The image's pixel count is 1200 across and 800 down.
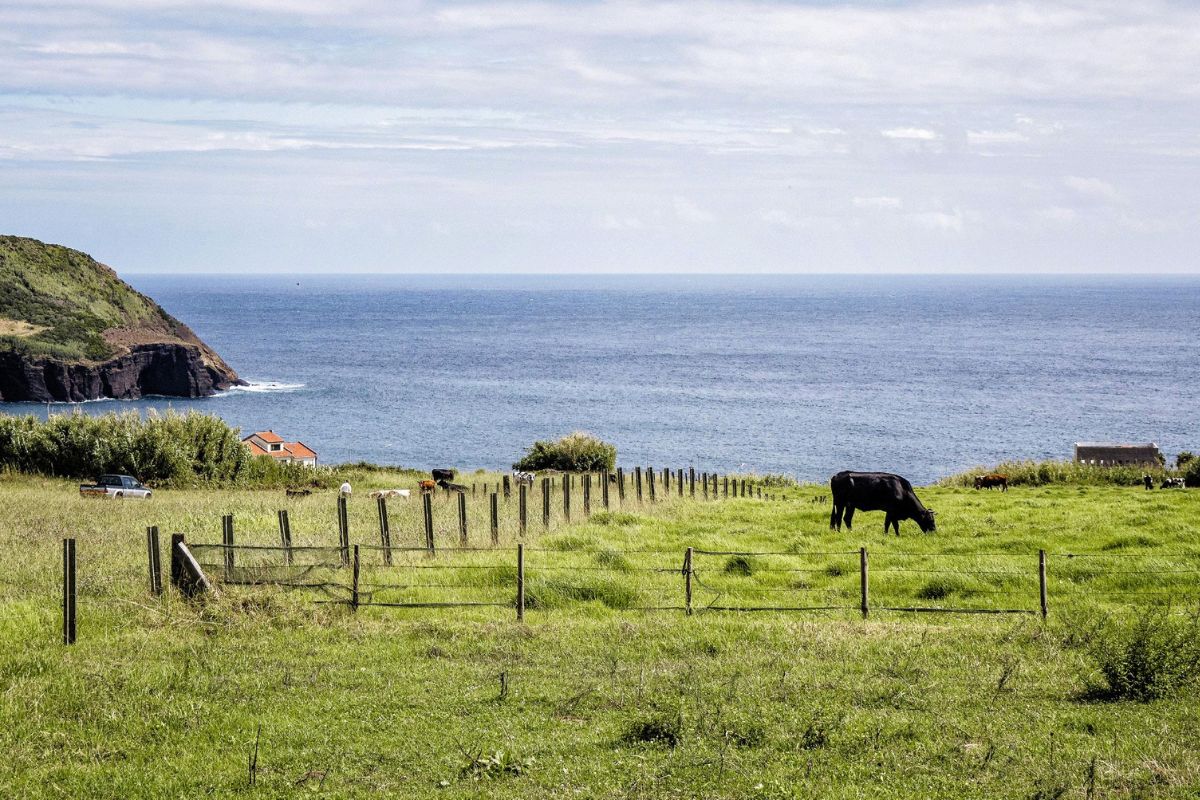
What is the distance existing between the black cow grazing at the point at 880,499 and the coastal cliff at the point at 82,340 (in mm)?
111352

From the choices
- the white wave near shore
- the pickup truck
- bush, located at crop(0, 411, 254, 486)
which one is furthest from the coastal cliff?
the pickup truck

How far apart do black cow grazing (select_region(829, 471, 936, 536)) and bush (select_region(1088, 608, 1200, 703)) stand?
14392 millimetres

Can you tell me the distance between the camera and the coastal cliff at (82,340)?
121 meters

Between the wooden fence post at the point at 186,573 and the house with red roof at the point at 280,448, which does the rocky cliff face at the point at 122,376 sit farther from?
the wooden fence post at the point at 186,573

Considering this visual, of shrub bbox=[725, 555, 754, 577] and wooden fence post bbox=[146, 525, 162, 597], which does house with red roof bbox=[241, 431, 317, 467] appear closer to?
shrub bbox=[725, 555, 754, 577]

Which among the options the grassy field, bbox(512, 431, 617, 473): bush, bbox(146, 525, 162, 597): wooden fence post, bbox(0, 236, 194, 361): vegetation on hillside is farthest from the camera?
bbox(0, 236, 194, 361): vegetation on hillside

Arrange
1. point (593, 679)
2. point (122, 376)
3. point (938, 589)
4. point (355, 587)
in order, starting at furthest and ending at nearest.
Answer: point (122, 376) → point (938, 589) → point (355, 587) → point (593, 679)

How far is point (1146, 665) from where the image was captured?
1383cm

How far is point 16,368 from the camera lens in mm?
118562

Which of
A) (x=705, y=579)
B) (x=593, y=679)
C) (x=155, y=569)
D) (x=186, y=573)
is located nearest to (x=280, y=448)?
(x=705, y=579)

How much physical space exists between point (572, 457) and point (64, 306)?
10509 centimetres

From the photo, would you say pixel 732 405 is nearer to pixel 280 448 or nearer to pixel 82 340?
pixel 280 448

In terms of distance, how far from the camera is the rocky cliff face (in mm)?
119000

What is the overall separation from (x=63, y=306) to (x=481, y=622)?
13646 centimetres
